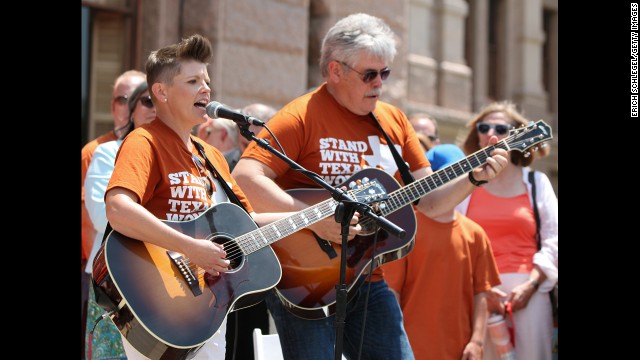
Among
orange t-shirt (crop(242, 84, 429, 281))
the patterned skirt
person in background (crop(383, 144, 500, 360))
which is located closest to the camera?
orange t-shirt (crop(242, 84, 429, 281))

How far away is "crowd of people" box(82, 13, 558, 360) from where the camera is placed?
4.02 meters

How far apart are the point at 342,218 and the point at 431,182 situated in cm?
77

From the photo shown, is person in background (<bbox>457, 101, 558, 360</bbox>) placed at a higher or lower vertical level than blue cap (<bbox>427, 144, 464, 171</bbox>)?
lower

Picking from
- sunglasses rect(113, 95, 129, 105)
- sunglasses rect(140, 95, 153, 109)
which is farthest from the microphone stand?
sunglasses rect(113, 95, 129, 105)

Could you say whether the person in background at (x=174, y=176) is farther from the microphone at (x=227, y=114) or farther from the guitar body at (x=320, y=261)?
the guitar body at (x=320, y=261)

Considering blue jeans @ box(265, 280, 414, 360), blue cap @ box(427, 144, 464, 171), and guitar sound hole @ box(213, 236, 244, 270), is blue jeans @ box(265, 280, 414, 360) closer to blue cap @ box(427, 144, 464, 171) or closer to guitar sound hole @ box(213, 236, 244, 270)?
guitar sound hole @ box(213, 236, 244, 270)

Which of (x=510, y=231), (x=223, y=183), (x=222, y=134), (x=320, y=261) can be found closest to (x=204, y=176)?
(x=223, y=183)

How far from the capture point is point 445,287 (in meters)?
5.61

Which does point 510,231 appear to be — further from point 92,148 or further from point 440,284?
point 92,148

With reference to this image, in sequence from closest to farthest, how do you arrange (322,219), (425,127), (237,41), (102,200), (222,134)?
1. (322,219)
2. (102,200)
3. (222,134)
4. (425,127)
5. (237,41)

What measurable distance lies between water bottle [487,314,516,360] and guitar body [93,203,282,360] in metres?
2.34

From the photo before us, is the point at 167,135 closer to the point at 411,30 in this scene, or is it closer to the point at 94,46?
the point at 94,46

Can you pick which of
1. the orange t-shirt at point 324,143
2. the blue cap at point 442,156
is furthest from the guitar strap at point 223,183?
the blue cap at point 442,156

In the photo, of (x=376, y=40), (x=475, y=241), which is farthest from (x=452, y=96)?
(x=376, y=40)
